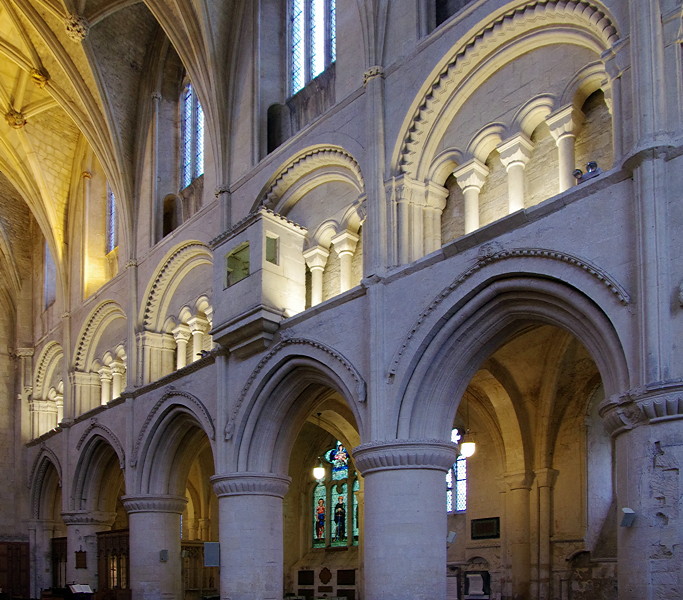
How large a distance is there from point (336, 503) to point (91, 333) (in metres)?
7.63

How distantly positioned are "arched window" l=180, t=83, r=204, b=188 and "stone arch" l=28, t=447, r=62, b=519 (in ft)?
33.9

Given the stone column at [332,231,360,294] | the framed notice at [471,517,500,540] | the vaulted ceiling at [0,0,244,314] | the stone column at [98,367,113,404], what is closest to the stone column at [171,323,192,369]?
the vaulted ceiling at [0,0,244,314]

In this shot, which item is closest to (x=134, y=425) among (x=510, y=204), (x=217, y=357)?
(x=217, y=357)

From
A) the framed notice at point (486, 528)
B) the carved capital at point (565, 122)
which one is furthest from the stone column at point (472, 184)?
the framed notice at point (486, 528)

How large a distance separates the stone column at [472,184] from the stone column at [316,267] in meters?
3.62

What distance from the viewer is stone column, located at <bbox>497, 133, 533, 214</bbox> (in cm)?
1201

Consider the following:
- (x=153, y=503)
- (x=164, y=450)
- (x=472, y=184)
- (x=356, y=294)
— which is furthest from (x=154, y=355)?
(x=472, y=184)

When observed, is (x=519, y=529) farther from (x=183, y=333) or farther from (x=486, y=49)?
(x=486, y=49)

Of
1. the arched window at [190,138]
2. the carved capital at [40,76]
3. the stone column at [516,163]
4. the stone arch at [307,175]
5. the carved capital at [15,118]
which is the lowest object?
the stone column at [516,163]

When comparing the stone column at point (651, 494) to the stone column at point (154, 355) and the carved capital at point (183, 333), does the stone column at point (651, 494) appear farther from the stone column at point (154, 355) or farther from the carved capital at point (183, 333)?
the stone column at point (154, 355)

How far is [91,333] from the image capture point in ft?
77.8

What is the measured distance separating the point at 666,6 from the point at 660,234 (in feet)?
8.42

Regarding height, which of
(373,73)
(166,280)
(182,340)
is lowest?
(182,340)

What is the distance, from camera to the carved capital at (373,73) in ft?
45.6
